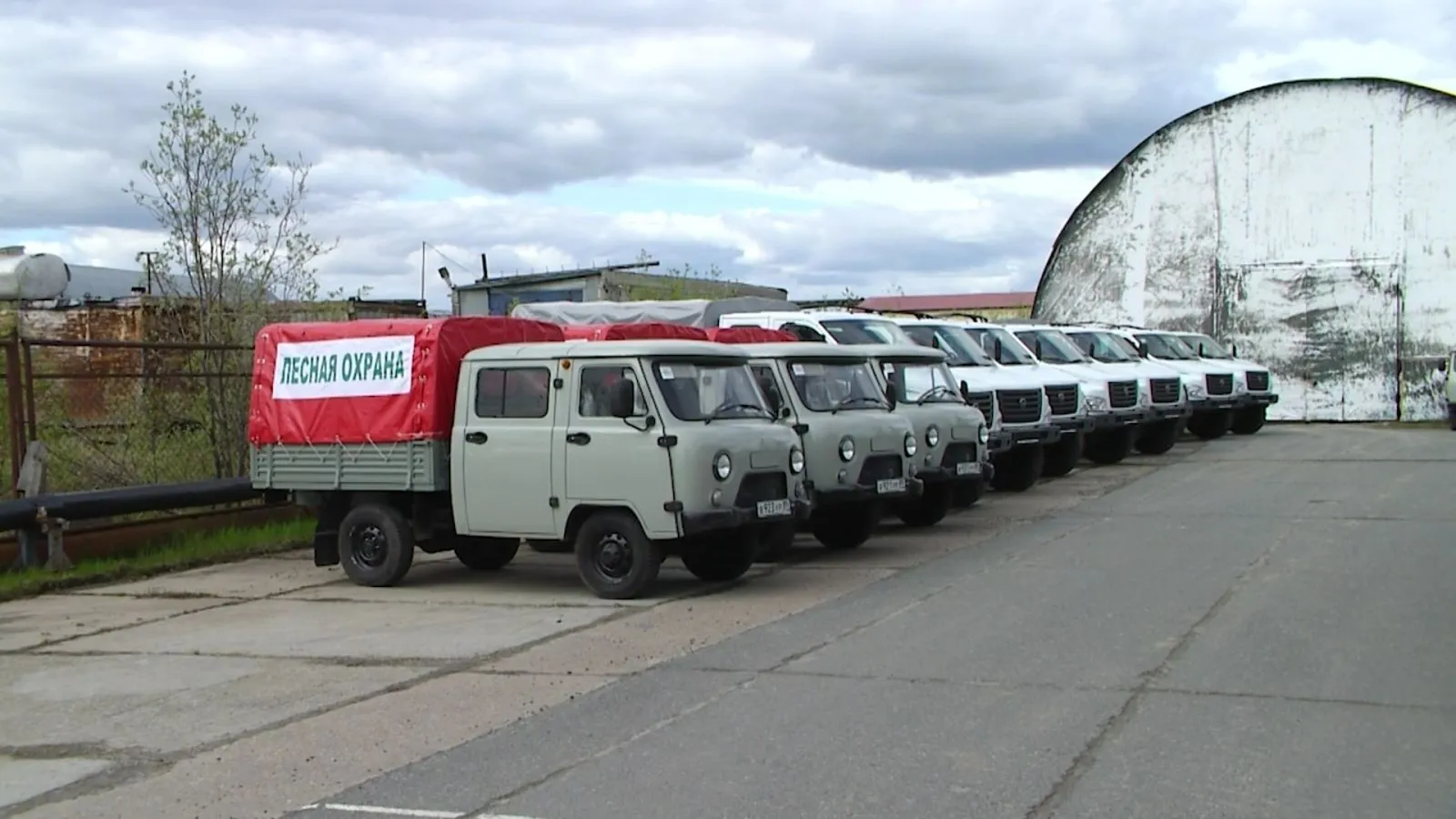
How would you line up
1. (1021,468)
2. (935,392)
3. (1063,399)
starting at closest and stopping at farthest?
1. (935,392)
2. (1021,468)
3. (1063,399)

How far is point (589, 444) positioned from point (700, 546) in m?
1.42

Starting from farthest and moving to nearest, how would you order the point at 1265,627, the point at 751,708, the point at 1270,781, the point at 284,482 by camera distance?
the point at 284,482, the point at 1265,627, the point at 751,708, the point at 1270,781

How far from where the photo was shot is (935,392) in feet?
Result: 51.3

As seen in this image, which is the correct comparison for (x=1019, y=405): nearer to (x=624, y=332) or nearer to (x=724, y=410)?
(x=624, y=332)

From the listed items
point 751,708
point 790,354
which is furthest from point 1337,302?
point 751,708

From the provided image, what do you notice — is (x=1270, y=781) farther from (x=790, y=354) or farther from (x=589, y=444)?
(x=790, y=354)

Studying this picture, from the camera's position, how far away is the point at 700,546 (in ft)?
40.1

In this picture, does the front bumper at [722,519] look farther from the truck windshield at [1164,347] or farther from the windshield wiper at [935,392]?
the truck windshield at [1164,347]

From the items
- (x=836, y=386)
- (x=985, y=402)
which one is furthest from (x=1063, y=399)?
(x=836, y=386)

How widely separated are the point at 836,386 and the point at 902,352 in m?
1.52

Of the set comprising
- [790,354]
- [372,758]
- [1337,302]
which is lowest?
[372,758]

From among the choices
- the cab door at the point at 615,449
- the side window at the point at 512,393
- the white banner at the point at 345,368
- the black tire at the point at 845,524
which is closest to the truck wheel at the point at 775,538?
the black tire at the point at 845,524

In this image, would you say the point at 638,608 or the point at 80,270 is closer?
the point at 638,608

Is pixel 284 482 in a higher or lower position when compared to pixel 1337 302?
lower
